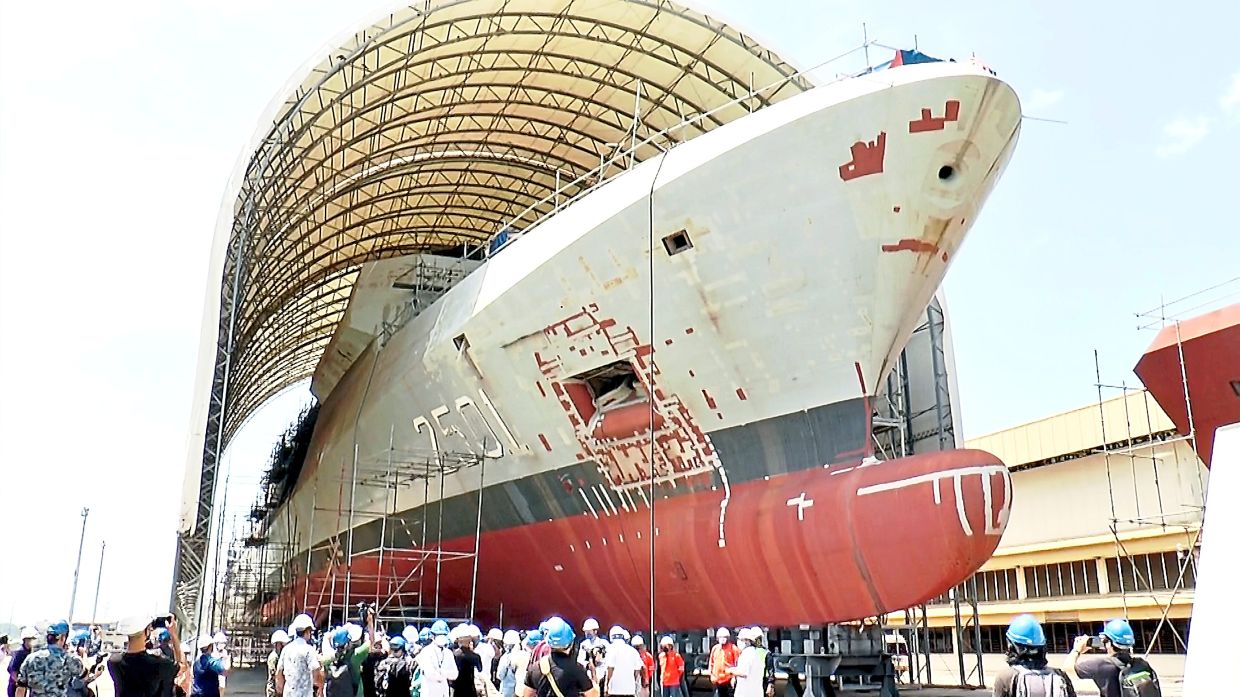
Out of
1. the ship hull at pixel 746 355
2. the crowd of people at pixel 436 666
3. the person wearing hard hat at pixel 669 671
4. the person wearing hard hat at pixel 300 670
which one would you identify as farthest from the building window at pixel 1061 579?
the person wearing hard hat at pixel 300 670

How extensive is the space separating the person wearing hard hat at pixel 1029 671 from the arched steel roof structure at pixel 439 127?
28.7 feet

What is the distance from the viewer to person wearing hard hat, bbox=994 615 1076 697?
3.58 meters

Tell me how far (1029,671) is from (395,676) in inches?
183

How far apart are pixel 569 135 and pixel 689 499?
1210cm

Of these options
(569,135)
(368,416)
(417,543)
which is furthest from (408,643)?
(569,135)

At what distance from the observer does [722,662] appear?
9.62 meters

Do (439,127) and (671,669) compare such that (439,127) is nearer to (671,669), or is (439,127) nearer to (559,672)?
(671,669)

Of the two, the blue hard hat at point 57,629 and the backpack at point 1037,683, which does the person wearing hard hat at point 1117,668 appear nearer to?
the backpack at point 1037,683

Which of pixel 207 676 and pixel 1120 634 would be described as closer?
pixel 1120 634

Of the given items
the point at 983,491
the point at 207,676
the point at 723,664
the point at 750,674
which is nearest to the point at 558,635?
the point at 207,676

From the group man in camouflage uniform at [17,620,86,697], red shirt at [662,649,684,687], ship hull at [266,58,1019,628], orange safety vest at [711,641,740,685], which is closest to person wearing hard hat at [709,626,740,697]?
orange safety vest at [711,641,740,685]

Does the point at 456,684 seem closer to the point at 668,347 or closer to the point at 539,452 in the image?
the point at 668,347

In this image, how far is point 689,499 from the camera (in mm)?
11820

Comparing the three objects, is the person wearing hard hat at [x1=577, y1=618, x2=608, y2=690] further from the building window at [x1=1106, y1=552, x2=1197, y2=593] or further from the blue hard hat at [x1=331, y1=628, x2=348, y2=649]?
the building window at [x1=1106, y1=552, x2=1197, y2=593]
